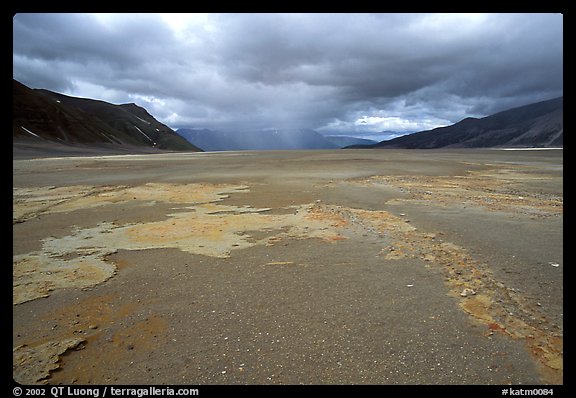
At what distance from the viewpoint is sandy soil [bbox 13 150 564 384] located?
3.47m

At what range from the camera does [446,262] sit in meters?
6.45

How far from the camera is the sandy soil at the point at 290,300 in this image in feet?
11.4

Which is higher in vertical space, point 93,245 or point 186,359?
point 93,245

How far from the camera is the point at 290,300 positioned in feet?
16.3

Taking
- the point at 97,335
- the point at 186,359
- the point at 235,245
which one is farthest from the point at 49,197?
the point at 186,359

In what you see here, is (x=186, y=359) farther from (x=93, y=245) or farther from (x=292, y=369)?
(x=93, y=245)

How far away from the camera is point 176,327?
14.0ft

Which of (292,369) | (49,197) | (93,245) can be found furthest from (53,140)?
(292,369)
